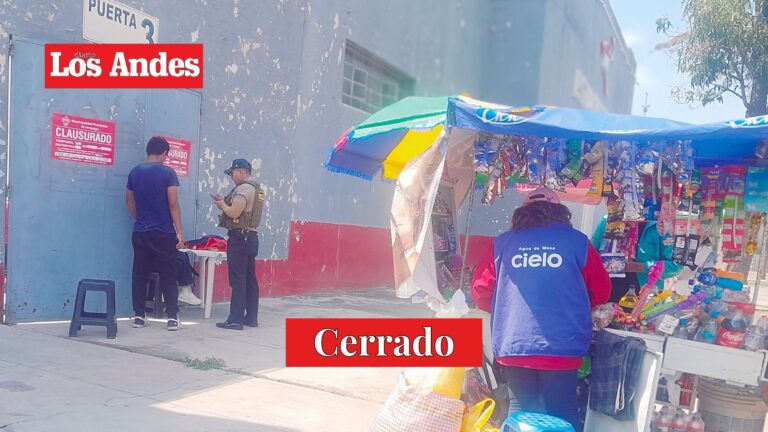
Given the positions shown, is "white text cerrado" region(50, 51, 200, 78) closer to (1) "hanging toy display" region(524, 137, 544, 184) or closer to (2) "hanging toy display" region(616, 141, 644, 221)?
(1) "hanging toy display" region(524, 137, 544, 184)

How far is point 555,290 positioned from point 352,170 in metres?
2.45

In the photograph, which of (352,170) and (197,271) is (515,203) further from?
(352,170)

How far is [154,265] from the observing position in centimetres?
662

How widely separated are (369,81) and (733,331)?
8.84 m

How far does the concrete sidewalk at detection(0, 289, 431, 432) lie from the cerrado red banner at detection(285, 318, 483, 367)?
1.17ft

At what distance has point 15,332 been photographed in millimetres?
5844

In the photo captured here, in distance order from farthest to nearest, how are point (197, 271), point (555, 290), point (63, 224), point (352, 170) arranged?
point (197, 271) < point (63, 224) < point (352, 170) < point (555, 290)

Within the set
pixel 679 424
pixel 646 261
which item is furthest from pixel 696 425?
pixel 646 261

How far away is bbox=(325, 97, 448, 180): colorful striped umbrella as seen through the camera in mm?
4359

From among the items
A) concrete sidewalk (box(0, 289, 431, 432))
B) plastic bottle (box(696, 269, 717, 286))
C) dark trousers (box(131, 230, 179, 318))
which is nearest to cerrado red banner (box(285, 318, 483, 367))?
concrete sidewalk (box(0, 289, 431, 432))

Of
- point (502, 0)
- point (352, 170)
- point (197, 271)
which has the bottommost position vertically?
point (197, 271)

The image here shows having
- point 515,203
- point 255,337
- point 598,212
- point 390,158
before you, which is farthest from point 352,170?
point 515,203

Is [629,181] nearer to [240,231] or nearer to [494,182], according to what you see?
[494,182]

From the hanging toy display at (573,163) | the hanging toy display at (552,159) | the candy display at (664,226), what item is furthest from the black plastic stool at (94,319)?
the hanging toy display at (573,163)
